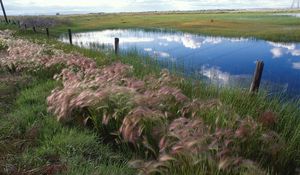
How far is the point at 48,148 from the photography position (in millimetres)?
5281

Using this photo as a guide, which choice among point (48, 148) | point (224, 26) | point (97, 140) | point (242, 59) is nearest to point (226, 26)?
point (224, 26)

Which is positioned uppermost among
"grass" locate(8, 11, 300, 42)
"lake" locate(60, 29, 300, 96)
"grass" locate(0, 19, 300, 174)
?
"grass" locate(0, 19, 300, 174)

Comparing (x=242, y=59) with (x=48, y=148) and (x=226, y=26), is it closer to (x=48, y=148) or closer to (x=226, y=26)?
(x=48, y=148)

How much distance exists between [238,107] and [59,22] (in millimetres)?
61122

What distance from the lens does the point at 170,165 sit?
441cm

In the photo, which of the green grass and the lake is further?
the lake

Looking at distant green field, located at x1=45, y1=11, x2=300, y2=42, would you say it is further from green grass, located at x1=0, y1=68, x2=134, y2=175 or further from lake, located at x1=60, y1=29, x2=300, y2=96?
green grass, located at x1=0, y1=68, x2=134, y2=175

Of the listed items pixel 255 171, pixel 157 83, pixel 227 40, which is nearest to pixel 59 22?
pixel 227 40

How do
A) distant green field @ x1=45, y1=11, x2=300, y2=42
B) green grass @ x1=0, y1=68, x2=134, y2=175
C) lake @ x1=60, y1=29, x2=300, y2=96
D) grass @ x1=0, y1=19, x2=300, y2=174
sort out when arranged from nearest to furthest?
green grass @ x1=0, y1=68, x2=134, y2=175
grass @ x1=0, y1=19, x2=300, y2=174
lake @ x1=60, y1=29, x2=300, y2=96
distant green field @ x1=45, y1=11, x2=300, y2=42

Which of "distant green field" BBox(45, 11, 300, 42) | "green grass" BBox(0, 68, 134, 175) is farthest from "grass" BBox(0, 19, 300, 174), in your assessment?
"distant green field" BBox(45, 11, 300, 42)

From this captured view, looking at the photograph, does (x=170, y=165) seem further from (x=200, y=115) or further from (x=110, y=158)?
(x=200, y=115)

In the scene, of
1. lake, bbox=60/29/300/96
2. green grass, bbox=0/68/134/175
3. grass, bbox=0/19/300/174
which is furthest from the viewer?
lake, bbox=60/29/300/96

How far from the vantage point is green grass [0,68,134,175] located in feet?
15.4

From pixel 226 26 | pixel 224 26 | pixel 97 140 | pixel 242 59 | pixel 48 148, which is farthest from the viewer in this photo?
pixel 224 26
